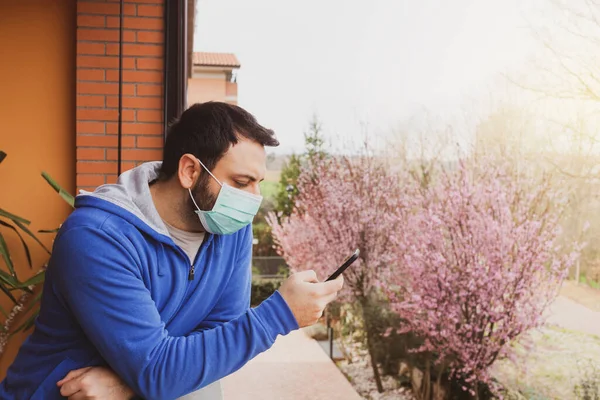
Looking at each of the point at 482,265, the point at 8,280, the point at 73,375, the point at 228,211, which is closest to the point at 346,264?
the point at 228,211

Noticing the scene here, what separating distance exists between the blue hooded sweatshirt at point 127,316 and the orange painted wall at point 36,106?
1.37m

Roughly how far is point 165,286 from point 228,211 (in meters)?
0.19

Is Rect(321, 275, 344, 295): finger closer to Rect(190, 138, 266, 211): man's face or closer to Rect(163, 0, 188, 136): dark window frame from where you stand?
Rect(190, 138, 266, 211): man's face

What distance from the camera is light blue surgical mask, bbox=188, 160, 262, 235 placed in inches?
45.3

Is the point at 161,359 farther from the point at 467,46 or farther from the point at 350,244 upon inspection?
the point at 350,244

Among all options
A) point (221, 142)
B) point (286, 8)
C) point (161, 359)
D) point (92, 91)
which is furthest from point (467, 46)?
point (161, 359)

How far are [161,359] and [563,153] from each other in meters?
2.55

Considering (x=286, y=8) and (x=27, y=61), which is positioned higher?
(x=286, y=8)

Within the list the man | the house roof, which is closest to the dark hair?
the man

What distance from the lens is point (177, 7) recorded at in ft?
7.75

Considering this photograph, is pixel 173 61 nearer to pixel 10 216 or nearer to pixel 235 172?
pixel 10 216

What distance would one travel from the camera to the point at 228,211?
1.17 metres

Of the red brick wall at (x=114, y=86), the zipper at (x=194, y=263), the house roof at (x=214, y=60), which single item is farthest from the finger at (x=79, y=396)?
the house roof at (x=214, y=60)

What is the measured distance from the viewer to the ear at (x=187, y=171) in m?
1.14
